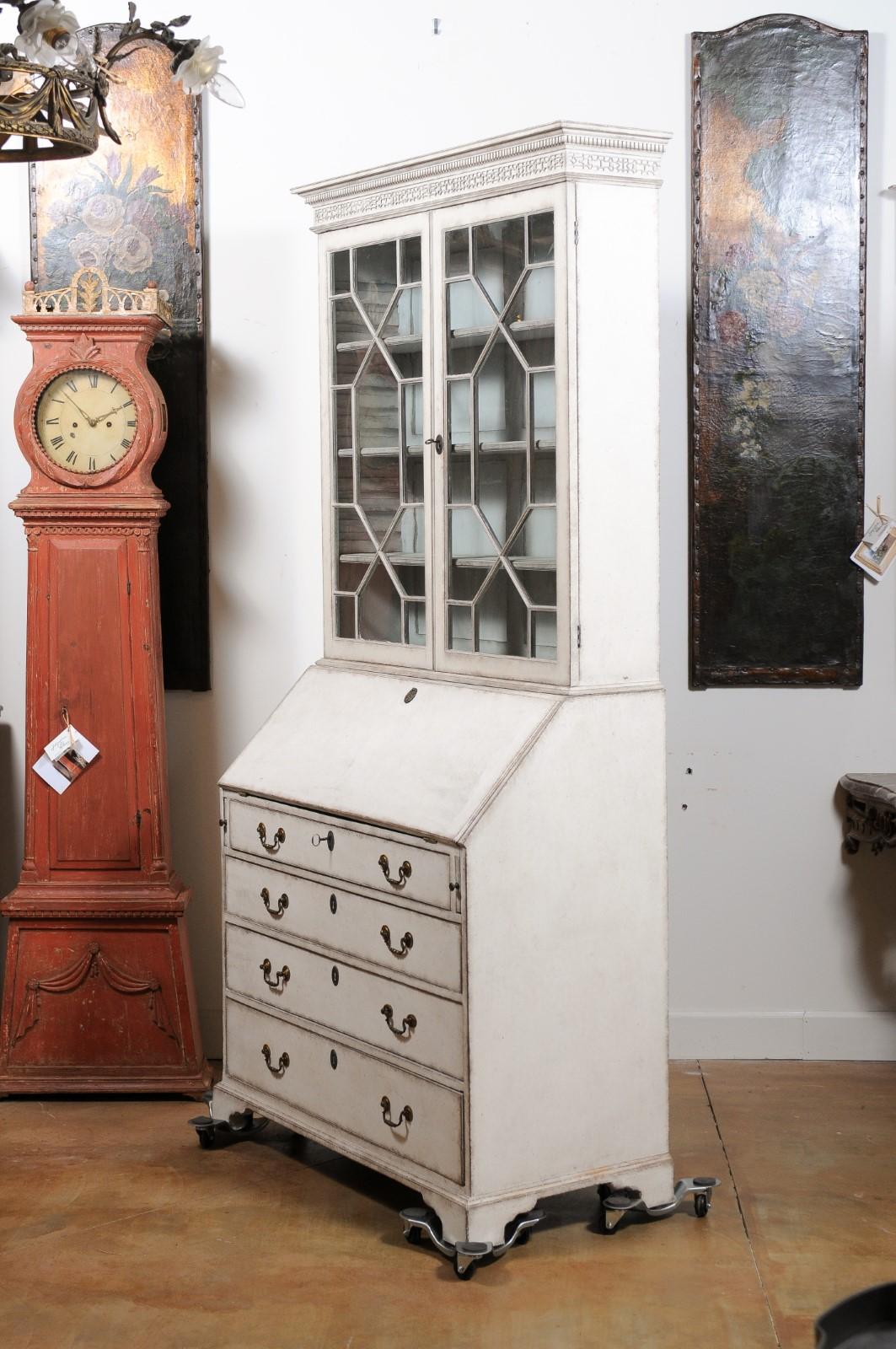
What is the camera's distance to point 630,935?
330 cm

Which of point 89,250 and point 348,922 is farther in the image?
point 89,250

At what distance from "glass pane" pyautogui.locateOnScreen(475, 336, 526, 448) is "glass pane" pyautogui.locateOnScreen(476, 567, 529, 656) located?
0.30m

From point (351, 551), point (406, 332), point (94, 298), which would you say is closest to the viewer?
point (406, 332)

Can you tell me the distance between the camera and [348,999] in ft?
11.3

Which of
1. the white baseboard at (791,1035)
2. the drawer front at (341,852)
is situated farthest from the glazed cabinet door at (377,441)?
the white baseboard at (791,1035)

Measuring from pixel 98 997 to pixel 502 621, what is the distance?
1.67m

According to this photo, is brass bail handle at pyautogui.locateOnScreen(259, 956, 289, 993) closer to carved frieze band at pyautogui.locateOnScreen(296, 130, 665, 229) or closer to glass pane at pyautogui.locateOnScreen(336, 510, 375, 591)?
glass pane at pyautogui.locateOnScreen(336, 510, 375, 591)

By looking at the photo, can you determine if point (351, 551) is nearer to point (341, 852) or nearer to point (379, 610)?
point (379, 610)

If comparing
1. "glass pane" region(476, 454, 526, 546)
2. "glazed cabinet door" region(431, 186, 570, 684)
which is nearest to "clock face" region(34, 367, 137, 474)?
"glazed cabinet door" region(431, 186, 570, 684)

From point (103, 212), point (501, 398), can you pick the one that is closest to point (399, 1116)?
point (501, 398)

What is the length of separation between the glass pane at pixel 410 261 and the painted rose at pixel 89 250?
3.92 feet

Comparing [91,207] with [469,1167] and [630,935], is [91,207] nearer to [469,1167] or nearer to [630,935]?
[630,935]

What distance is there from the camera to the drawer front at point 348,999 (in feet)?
10.4

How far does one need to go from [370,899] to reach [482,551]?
82 cm
